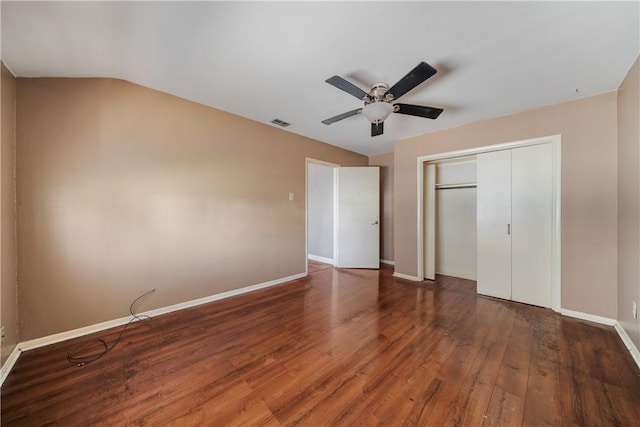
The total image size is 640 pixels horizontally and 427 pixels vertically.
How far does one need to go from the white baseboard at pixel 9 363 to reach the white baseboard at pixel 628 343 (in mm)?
4510

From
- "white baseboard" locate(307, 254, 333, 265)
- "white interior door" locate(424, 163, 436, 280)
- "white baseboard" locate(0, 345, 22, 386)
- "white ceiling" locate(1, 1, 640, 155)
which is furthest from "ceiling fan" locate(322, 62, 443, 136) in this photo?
"white baseboard" locate(307, 254, 333, 265)

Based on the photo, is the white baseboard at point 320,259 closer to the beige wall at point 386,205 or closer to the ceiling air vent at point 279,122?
the beige wall at point 386,205

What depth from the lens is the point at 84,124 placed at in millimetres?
2129

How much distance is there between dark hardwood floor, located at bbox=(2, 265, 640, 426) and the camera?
132cm

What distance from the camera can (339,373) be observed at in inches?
64.7

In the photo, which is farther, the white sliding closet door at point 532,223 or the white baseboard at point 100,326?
the white sliding closet door at point 532,223

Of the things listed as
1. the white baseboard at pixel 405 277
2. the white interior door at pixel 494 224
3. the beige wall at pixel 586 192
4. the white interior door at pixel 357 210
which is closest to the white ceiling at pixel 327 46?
the beige wall at pixel 586 192

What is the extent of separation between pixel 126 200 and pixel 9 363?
1.41m

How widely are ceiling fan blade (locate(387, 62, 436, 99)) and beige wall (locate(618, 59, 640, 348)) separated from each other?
5.47ft

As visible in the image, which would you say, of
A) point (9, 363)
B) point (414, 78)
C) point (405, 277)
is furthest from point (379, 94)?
point (9, 363)

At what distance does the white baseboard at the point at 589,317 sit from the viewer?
91.6 inches

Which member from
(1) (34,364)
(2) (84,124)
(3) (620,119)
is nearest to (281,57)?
(2) (84,124)

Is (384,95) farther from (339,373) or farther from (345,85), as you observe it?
(339,373)

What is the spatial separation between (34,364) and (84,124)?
1.98m
